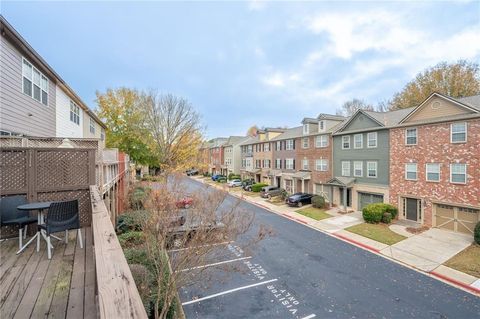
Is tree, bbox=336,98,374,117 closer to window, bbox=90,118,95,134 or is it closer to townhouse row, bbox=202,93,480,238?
townhouse row, bbox=202,93,480,238

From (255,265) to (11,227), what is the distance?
9183 millimetres

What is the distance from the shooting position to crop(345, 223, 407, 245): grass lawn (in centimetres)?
1458

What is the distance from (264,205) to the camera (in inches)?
1001

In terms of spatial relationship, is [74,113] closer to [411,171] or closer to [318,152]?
[318,152]

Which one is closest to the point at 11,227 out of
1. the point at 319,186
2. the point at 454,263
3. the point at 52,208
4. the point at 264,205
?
the point at 52,208

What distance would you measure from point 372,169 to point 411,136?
14.0ft

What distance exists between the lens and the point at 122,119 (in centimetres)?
3133

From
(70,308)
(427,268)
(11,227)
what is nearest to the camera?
(70,308)

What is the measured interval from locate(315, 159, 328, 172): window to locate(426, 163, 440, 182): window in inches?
383

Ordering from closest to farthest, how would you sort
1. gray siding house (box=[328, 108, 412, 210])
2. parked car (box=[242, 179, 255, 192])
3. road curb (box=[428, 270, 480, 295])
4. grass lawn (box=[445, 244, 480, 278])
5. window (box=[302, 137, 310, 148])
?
road curb (box=[428, 270, 480, 295]), grass lawn (box=[445, 244, 480, 278]), gray siding house (box=[328, 108, 412, 210]), window (box=[302, 137, 310, 148]), parked car (box=[242, 179, 255, 192])

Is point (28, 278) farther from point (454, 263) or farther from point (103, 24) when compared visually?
point (454, 263)

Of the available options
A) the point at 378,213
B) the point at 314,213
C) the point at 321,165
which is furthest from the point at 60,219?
the point at 321,165

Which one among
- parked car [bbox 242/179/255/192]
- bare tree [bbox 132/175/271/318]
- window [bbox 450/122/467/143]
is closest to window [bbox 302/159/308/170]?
parked car [bbox 242/179/255/192]

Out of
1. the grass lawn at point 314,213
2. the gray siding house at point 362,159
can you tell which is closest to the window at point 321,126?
the gray siding house at point 362,159
